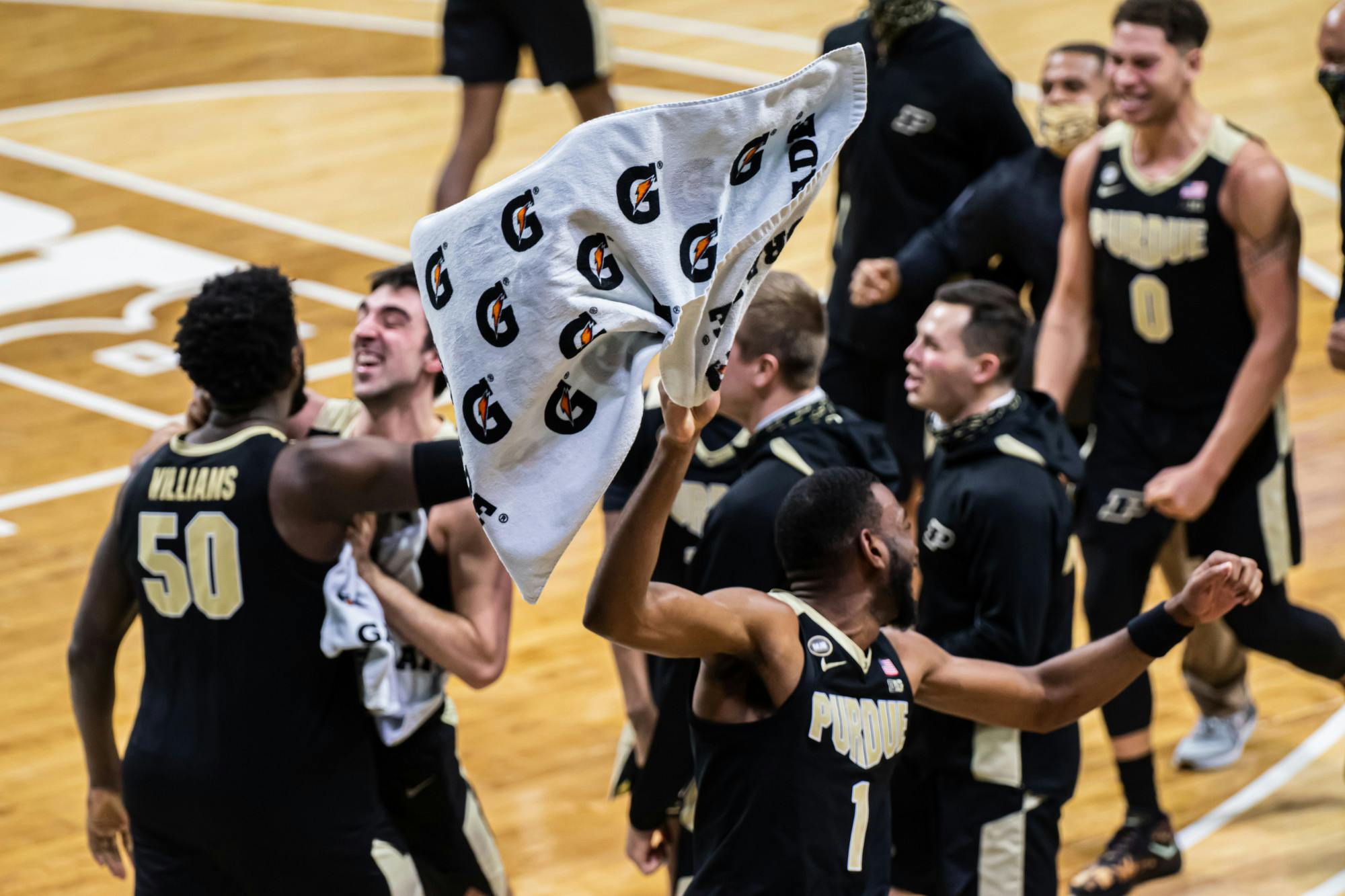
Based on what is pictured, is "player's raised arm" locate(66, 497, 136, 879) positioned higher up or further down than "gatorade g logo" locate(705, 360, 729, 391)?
further down

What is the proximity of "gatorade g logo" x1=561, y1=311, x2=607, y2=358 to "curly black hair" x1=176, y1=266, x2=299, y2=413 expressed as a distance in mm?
1208

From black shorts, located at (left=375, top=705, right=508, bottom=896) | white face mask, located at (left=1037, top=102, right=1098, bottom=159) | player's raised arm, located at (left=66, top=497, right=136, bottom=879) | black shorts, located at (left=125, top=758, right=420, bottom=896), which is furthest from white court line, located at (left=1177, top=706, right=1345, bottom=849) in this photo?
player's raised arm, located at (left=66, top=497, right=136, bottom=879)

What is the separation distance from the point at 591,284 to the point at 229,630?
4.44ft

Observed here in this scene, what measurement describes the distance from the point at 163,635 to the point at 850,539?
139 cm

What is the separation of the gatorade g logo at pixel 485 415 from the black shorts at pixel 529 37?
21.8 ft

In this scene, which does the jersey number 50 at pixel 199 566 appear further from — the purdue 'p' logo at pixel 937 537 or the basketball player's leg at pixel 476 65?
the basketball player's leg at pixel 476 65

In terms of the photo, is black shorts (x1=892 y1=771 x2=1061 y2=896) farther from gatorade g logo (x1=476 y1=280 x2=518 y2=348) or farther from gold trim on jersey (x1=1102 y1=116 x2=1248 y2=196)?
gatorade g logo (x1=476 y1=280 x2=518 y2=348)

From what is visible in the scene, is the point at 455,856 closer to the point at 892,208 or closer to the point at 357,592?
the point at 357,592

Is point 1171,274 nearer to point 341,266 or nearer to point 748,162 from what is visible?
point 748,162

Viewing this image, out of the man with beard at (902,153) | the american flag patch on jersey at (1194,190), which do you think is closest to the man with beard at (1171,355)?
the american flag patch on jersey at (1194,190)

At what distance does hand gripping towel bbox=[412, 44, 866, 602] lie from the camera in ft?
9.51

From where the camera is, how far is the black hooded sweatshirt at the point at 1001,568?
4.39 metres

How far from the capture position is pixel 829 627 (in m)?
3.50

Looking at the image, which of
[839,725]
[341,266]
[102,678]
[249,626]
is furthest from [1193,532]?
[341,266]
